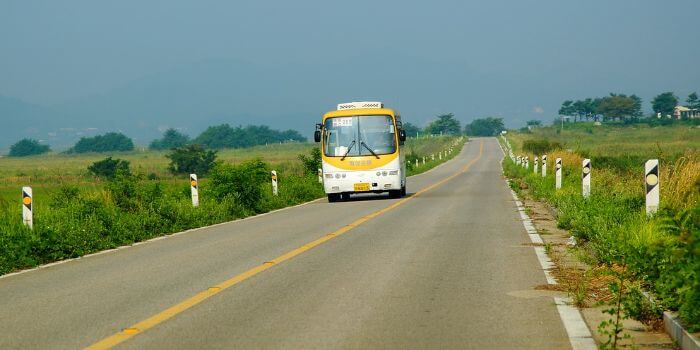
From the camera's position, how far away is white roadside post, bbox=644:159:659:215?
1261 cm

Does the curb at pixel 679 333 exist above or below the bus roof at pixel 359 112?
below

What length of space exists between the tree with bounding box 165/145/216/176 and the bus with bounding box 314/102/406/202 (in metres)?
53.2

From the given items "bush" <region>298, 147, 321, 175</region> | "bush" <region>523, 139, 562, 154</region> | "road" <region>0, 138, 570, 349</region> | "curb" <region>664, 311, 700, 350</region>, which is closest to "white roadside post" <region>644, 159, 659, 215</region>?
"road" <region>0, 138, 570, 349</region>

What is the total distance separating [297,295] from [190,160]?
7524 centimetres

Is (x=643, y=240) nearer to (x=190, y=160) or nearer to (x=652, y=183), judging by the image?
(x=652, y=183)

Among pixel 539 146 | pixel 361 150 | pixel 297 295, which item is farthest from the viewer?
pixel 539 146

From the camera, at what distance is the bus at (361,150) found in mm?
27953

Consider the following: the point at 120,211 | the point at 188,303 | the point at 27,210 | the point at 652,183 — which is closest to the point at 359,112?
the point at 120,211

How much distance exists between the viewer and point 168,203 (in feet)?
62.6

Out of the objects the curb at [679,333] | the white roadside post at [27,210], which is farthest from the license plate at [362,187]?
the curb at [679,333]

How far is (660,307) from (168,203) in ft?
43.1

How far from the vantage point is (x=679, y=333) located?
673cm

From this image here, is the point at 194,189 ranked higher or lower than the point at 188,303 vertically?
higher

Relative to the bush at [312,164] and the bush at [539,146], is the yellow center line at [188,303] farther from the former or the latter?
the bush at [539,146]
